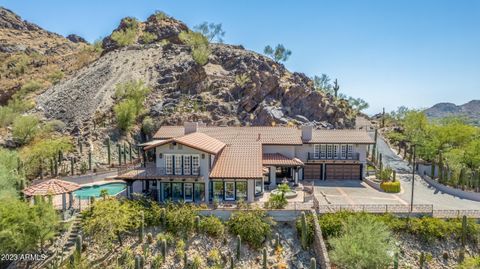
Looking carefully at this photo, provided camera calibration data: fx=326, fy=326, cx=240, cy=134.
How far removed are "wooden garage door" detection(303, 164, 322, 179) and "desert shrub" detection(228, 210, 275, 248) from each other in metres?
14.2

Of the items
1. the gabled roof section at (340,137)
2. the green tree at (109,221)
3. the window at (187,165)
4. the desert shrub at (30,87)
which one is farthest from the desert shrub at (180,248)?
the desert shrub at (30,87)

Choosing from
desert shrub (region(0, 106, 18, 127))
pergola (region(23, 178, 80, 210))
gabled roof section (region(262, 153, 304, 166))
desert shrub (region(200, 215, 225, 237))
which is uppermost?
desert shrub (region(0, 106, 18, 127))

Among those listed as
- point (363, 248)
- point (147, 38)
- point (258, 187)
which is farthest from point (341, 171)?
point (147, 38)

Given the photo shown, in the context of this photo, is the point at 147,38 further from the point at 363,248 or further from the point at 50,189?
the point at 363,248

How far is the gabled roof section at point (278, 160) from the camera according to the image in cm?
3301

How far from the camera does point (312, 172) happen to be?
37781 millimetres

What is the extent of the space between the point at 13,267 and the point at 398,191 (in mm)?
33754

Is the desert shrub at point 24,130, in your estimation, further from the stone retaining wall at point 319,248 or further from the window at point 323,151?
the stone retaining wall at point 319,248

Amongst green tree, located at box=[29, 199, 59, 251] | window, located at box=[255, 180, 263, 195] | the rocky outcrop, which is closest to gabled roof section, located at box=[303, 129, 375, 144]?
window, located at box=[255, 180, 263, 195]

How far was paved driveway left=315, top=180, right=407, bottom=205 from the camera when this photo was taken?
97.7 ft

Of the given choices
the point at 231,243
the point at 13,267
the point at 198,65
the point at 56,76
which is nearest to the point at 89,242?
the point at 13,267

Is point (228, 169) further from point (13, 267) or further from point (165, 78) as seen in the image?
point (165, 78)

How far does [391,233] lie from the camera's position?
24641 mm

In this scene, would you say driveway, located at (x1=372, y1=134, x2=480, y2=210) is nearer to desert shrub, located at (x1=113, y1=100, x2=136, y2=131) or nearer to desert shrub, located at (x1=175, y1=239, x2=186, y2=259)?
desert shrub, located at (x1=175, y1=239, x2=186, y2=259)
